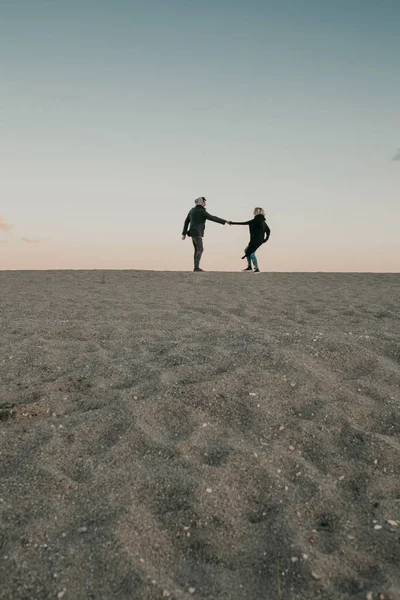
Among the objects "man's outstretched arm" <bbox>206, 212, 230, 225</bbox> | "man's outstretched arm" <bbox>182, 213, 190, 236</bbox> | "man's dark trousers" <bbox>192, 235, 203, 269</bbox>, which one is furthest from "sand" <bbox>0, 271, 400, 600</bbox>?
"man's outstretched arm" <bbox>182, 213, 190, 236</bbox>

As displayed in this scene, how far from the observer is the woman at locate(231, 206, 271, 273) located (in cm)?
1527

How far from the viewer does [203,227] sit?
15.2m

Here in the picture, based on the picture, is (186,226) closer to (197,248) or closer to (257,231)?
(197,248)

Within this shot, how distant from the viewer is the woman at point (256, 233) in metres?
15.3

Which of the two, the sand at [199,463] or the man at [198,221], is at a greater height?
the man at [198,221]

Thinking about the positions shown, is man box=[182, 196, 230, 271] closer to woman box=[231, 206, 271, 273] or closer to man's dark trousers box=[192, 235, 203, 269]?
man's dark trousers box=[192, 235, 203, 269]

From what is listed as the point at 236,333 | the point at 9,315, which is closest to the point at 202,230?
the point at 9,315

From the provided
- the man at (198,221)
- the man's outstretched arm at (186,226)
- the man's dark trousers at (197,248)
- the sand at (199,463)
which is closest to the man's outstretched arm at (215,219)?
the man at (198,221)

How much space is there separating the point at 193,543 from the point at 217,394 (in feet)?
5.62

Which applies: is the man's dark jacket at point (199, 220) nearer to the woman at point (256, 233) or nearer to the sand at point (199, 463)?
the woman at point (256, 233)

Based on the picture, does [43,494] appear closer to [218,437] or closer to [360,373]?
[218,437]

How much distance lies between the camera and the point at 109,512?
2.72 m

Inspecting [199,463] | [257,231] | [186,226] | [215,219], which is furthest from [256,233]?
[199,463]

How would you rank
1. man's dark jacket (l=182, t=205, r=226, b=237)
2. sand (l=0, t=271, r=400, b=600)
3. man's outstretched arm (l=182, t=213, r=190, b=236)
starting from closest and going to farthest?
sand (l=0, t=271, r=400, b=600) < man's dark jacket (l=182, t=205, r=226, b=237) < man's outstretched arm (l=182, t=213, r=190, b=236)
